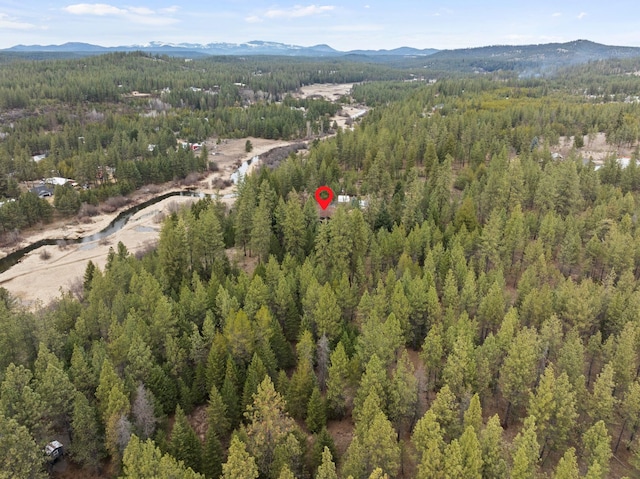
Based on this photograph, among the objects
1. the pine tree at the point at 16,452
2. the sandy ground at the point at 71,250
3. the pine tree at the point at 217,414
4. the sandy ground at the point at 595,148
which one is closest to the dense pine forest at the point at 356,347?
the pine tree at the point at 16,452

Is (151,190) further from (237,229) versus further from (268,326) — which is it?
(268,326)

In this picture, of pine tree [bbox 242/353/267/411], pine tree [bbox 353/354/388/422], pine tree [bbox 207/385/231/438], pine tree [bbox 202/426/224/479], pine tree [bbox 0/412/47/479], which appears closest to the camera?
pine tree [bbox 0/412/47/479]

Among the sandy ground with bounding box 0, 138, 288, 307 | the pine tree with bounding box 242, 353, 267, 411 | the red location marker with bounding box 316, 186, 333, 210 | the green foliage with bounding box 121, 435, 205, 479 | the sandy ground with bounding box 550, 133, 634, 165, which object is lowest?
the sandy ground with bounding box 0, 138, 288, 307

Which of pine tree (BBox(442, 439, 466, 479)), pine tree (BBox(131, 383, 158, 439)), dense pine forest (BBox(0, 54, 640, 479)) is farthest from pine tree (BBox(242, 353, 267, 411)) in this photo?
pine tree (BBox(442, 439, 466, 479))

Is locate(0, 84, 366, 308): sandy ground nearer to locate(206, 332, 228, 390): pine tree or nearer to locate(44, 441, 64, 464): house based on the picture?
locate(44, 441, 64, 464): house

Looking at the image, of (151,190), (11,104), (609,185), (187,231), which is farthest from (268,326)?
(11,104)

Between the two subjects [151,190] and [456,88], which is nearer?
[151,190]

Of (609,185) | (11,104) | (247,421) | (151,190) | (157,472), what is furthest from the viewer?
(11,104)
